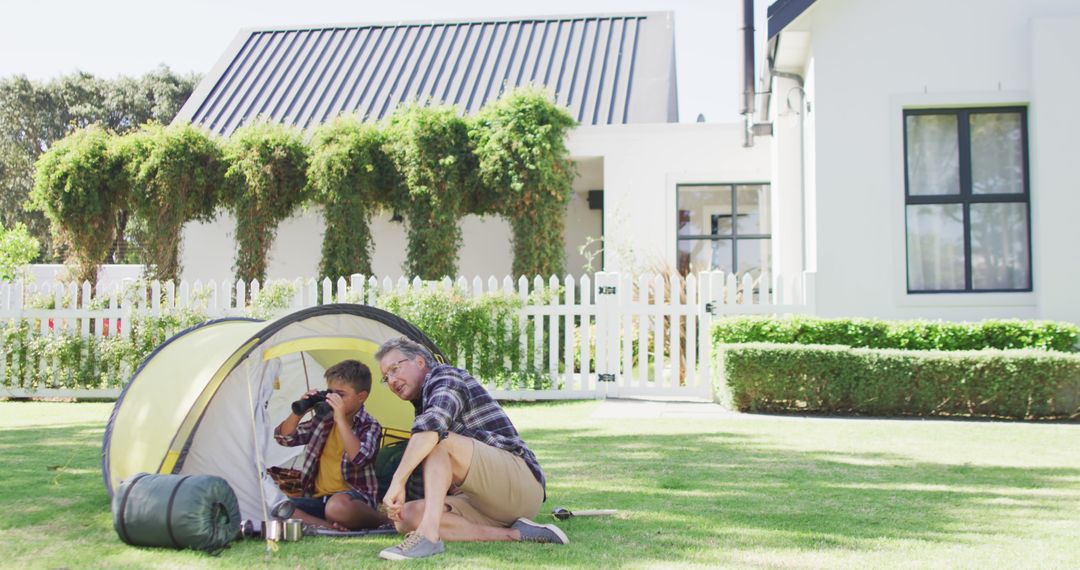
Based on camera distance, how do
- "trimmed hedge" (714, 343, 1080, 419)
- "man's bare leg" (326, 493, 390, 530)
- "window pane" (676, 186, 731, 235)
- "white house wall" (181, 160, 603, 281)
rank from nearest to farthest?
"man's bare leg" (326, 493, 390, 530), "trimmed hedge" (714, 343, 1080, 419), "window pane" (676, 186, 731, 235), "white house wall" (181, 160, 603, 281)

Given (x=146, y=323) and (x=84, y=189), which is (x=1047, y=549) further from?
(x=84, y=189)

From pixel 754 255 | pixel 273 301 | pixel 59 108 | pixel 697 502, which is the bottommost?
pixel 697 502

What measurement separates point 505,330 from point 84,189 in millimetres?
7721

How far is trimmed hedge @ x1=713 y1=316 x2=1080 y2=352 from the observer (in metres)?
9.59

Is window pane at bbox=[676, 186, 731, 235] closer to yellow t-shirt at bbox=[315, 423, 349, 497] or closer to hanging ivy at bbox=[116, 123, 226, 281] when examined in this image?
hanging ivy at bbox=[116, 123, 226, 281]

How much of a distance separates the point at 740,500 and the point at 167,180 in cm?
1170

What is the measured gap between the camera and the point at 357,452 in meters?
5.01

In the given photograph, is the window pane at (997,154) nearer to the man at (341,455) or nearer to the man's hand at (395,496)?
the man at (341,455)

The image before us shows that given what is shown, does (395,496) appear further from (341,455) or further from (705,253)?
(705,253)

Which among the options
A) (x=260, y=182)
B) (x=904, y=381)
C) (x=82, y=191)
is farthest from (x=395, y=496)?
(x=82, y=191)

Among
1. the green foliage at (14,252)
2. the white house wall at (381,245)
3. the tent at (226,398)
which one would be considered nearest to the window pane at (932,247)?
the tent at (226,398)

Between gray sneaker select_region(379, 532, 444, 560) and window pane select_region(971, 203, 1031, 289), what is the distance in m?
8.41

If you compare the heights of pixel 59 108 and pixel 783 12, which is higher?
pixel 59 108

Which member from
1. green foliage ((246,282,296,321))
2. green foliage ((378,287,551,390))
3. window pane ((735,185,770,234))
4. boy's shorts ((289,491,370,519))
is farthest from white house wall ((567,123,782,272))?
boy's shorts ((289,491,370,519))
